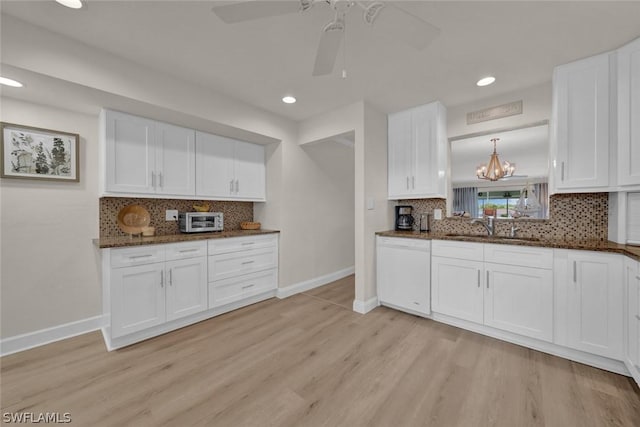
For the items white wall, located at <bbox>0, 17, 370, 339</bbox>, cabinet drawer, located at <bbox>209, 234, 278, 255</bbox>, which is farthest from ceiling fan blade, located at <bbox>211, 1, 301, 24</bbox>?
cabinet drawer, located at <bbox>209, 234, 278, 255</bbox>

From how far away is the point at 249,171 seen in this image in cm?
352

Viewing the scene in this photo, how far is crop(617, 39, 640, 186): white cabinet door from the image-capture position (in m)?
1.87

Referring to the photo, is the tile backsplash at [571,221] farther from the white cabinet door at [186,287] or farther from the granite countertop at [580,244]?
the white cabinet door at [186,287]

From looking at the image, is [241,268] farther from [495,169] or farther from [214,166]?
[495,169]


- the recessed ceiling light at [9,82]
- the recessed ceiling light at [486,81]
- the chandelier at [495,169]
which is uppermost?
the recessed ceiling light at [486,81]

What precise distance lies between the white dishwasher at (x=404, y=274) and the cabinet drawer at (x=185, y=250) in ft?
6.77

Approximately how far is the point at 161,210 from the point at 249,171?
3.89ft

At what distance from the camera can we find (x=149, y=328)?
7.80 ft

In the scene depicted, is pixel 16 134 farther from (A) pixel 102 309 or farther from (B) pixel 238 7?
(B) pixel 238 7

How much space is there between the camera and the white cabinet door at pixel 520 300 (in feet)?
6.86

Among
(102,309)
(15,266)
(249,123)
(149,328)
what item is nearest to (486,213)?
(249,123)

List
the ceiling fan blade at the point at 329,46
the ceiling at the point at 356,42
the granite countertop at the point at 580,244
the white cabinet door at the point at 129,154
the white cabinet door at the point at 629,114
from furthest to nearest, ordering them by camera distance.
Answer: the white cabinet door at the point at 129,154 → the white cabinet door at the point at 629,114 → the granite countertop at the point at 580,244 → the ceiling at the point at 356,42 → the ceiling fan blade at the point at 329,46

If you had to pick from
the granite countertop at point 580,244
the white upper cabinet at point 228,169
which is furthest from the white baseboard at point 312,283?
the granite countertop at point 580,244

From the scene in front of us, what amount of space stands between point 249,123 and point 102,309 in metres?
2.58
